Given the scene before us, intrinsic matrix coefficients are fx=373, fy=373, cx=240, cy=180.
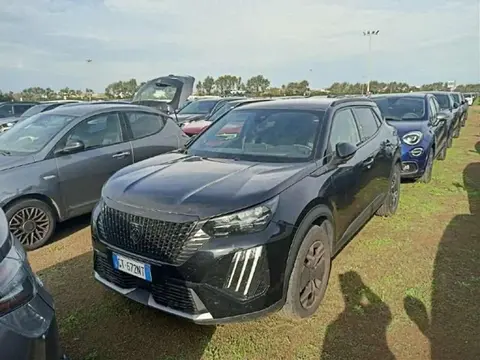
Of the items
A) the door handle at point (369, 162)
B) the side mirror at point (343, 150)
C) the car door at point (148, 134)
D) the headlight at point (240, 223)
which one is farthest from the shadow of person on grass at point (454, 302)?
the car door at point (148, 134)

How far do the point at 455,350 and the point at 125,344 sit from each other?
2.33 metres

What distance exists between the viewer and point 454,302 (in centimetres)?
315

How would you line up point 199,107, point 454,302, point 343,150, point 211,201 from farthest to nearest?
point 199,107 → point 343,150 → point 454,302 → point 211,201

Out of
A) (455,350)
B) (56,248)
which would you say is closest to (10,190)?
(56,248)

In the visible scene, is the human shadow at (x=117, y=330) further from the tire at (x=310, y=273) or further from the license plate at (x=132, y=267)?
the tire at (x=310, y=273)

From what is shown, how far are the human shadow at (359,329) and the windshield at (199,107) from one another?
9977mm

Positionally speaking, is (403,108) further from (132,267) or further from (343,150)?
(132,267)

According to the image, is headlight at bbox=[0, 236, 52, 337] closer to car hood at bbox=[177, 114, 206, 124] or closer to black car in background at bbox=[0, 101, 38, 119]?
car hood at bbox=[177, 114, 206, 124]

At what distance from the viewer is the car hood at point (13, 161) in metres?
4.21

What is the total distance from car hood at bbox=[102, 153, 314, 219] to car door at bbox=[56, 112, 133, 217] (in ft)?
5.77

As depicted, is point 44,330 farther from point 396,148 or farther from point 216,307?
point 396,148

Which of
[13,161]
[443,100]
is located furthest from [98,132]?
[443,100]

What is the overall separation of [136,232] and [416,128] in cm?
602

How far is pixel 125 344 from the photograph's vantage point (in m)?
2.71
